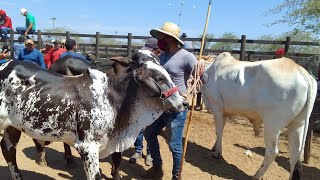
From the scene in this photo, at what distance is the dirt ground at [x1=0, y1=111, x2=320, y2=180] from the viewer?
473cm

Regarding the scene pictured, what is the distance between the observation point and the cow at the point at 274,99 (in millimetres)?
4578

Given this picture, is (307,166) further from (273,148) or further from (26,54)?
(26,54)

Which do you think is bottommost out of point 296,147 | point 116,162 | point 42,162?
point 42,162

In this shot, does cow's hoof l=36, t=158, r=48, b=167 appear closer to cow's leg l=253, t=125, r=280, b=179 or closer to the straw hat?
the straw hat

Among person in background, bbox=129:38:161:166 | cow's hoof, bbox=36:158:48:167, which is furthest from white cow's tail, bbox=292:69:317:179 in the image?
cow's hoof, bbox=36:158:48:167

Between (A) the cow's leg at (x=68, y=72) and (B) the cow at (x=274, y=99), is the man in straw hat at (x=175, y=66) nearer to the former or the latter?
(A) the cow's leg at (x=68, y=72)

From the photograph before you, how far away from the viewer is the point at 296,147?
4.69m

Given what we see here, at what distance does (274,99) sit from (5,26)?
37.6ft

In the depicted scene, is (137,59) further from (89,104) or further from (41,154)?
(41,154)

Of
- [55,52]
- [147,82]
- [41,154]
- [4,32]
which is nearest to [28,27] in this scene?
[4,32]

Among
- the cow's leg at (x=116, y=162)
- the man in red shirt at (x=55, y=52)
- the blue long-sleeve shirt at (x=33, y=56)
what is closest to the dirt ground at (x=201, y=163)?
the cow's leg at (x=116, y=162)

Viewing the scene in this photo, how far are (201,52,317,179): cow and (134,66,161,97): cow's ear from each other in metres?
2.23

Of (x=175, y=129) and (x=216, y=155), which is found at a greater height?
(x=175, y=129)

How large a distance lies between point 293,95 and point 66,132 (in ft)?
9.63
